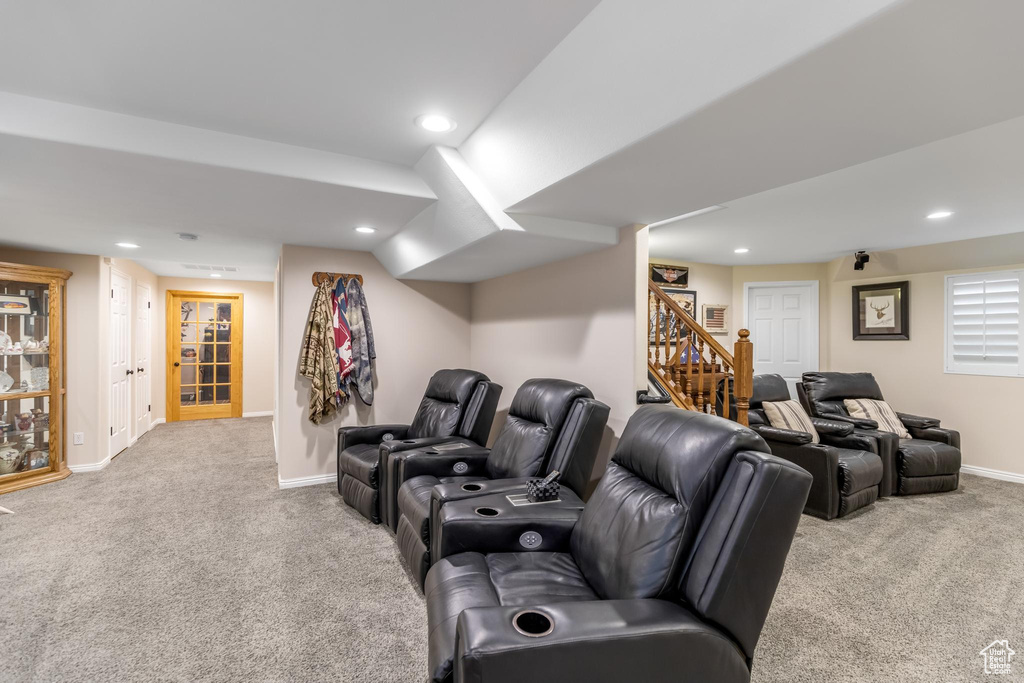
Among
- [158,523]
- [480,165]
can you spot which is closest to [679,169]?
[480,165]

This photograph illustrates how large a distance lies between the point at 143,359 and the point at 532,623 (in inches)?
274

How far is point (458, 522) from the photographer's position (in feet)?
6.28

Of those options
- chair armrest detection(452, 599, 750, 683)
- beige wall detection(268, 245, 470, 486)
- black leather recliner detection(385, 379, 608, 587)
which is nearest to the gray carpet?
black leather recliner detection(385, 379, 608, 587)

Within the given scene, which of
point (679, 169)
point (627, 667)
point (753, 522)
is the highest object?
point (679, 169)

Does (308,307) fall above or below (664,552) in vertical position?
above

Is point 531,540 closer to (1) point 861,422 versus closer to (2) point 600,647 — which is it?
(2) point 600,647

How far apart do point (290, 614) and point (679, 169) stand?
2654 mm

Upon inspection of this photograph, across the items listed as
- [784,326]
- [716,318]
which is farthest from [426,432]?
[784,326]

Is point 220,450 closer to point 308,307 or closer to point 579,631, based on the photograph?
point 308,307

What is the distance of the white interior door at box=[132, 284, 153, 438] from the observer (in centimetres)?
583

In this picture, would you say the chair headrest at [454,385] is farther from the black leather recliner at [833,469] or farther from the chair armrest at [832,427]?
the chair armrest at [832,427]

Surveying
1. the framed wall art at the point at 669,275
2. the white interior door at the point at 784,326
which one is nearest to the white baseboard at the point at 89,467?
the framed wall art at the point at 669,275

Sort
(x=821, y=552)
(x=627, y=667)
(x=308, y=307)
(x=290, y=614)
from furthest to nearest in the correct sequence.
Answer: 1. (x=308, y=307)
2. (x=821, y=552)
3. (x=290, y=614)
4. (x=627, y=667)

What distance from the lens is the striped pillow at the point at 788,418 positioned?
396 centimetres
